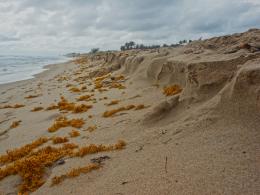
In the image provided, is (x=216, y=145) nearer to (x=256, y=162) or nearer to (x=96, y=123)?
(x=256, y=162)

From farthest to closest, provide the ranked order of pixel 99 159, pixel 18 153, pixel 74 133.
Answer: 1. pixel 74 133
2. pixel 18 153
3. pixel 99 159

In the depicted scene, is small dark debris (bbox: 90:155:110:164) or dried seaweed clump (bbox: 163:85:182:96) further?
dried seaweed clump (bbox: 163:85:182:96)

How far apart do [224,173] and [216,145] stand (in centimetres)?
81

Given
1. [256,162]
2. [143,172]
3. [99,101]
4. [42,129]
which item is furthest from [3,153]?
[256,162]

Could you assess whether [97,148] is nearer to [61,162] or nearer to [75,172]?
[61,162]

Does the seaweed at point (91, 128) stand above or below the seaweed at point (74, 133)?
above

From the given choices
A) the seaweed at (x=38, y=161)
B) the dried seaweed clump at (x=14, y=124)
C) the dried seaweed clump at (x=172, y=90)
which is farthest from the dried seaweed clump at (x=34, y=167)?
the dried seaweed clump at (x=172, y=90)

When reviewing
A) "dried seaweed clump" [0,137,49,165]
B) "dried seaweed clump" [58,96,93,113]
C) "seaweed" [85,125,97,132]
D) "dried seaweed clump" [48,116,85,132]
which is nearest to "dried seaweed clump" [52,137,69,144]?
"dried seaweed clump" [0,137,49,165]

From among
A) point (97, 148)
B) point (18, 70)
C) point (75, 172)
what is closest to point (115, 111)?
point (97, 148)

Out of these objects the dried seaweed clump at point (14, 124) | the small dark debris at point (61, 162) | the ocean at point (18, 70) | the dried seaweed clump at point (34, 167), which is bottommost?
the ocean at point (18, 70)

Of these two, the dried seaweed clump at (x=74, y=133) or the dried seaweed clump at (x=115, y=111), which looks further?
the dried seaweed clump at (x=115, y=111)

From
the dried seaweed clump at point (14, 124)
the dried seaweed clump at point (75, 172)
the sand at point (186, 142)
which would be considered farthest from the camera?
the dried seaweed clump at point (14, 124)

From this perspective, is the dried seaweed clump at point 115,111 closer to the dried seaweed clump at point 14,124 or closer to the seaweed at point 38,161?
the seaweed at point 38,161

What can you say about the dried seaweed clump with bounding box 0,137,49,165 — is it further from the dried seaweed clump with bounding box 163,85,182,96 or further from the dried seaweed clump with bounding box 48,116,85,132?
the dried seaweed clump with bounding box 163,85,182,96
